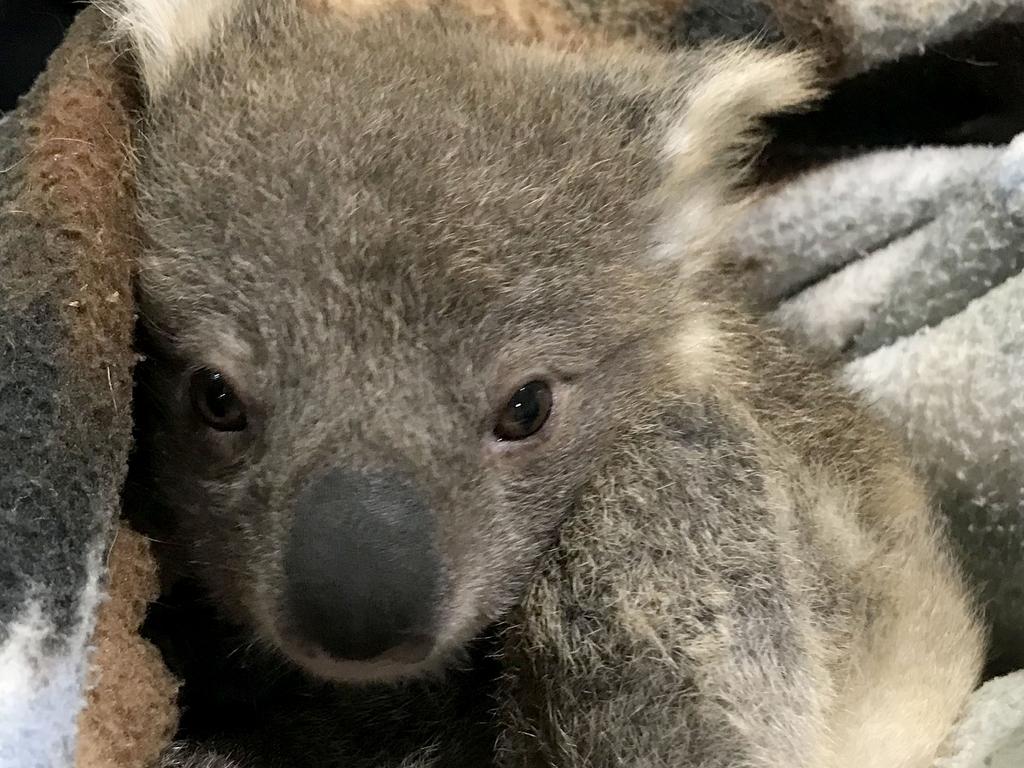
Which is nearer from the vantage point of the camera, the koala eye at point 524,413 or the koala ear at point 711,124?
the koala eye at point 524,413

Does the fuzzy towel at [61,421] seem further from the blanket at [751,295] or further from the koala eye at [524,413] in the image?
the koala eye at [524,413]

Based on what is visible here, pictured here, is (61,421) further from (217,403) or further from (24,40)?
(24,40)

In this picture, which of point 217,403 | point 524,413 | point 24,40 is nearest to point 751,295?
point 524,413

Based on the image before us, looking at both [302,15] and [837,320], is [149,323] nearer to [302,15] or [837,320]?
[302,15]

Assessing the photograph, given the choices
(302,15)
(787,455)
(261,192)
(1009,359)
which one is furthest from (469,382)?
(1009,359)

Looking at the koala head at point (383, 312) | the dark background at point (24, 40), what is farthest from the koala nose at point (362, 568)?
the dark background at point (24, 40)

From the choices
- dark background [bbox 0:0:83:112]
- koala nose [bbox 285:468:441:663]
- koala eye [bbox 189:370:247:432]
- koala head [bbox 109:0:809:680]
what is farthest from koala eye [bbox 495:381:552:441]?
dark background [bbox 0:0:83:112]

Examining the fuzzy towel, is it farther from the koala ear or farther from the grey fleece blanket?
the grey fleece blanket

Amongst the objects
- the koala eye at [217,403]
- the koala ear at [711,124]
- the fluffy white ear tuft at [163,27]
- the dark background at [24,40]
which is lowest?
the dark background at [24,40]
